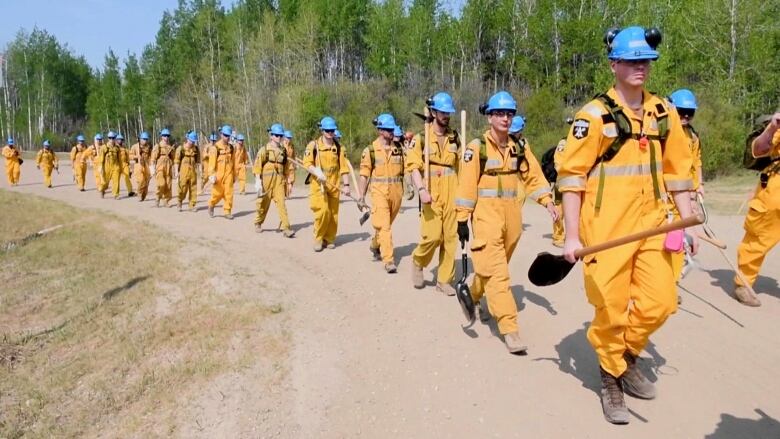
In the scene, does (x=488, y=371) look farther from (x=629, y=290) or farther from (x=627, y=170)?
(x=627, y=170)

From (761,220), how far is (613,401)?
3898 mm

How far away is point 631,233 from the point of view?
4.00m

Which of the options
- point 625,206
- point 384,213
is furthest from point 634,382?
point 384,213

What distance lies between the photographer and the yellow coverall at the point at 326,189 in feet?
34.6

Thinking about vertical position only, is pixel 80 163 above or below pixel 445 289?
above

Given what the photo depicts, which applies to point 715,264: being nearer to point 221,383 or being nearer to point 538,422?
point 538,422

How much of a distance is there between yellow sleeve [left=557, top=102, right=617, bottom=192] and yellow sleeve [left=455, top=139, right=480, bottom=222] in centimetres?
168

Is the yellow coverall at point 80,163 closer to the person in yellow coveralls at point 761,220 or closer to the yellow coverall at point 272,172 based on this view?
the yellow coverall at point 272,172

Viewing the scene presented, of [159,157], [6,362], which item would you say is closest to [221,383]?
[6,362]

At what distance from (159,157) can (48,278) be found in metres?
7.55

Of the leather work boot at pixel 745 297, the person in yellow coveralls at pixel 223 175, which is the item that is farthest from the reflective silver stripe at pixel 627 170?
the person in yellow coveralls at pixel 223 175

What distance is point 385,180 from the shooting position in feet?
29.2

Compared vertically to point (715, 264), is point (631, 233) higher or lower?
higher

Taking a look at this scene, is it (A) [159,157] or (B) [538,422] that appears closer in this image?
(B) [538,422]
